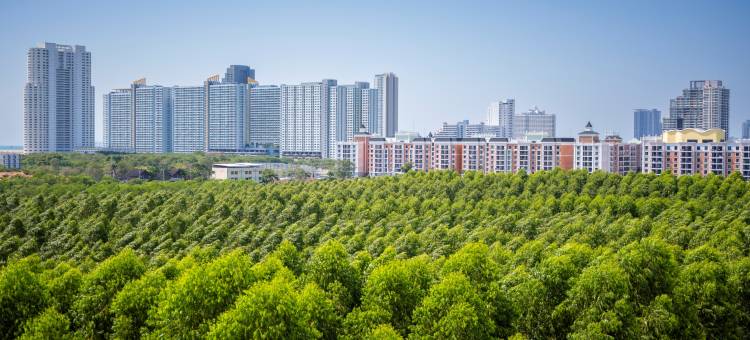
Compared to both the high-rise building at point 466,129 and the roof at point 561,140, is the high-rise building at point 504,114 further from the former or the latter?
the roof at point 561,140

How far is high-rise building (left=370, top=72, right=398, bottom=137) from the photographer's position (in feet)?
235

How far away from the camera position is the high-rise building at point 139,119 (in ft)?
245

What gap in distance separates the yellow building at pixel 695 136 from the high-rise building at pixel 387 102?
31985 millimetres

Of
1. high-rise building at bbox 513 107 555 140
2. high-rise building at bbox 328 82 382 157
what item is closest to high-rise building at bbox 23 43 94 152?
high-rise building at bbox 328 82 382 157

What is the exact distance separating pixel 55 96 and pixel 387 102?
95.9 feet

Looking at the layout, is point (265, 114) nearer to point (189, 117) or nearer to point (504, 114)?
point (189, 117)

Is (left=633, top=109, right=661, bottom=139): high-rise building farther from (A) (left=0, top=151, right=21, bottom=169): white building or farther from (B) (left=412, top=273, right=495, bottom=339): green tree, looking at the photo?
(B) (left=412, top=273, right=495, bottom=339): green tree

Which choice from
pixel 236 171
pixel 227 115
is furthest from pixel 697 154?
pixel 227 115

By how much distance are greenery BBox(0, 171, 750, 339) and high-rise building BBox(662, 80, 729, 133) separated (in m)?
45.1

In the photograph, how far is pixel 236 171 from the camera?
4478 cm

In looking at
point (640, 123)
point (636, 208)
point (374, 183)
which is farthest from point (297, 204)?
point (640, 123)

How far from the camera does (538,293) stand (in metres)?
12.4

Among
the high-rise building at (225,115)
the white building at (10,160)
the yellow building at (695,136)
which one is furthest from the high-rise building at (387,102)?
the yellow building at (695,136)

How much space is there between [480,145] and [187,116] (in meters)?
37.3
